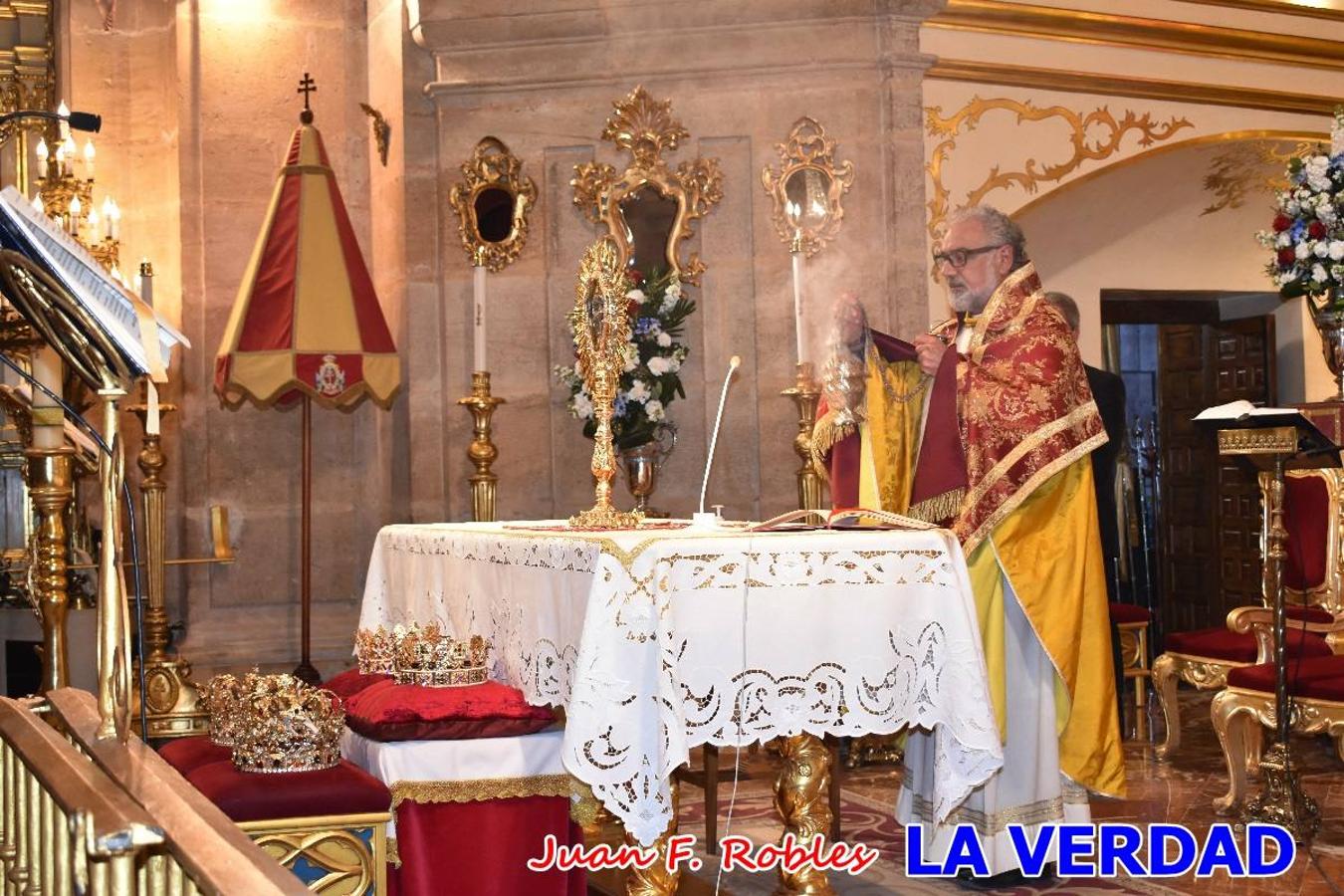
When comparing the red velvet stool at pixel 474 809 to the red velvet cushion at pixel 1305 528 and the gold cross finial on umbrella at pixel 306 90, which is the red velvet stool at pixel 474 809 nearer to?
the red velvet cushion at pixel 1305 528

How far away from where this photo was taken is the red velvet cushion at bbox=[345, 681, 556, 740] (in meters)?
4.51

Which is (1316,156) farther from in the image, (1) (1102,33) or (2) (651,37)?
(2) (651,37)

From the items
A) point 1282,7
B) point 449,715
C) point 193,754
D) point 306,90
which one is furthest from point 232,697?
point 1282,7

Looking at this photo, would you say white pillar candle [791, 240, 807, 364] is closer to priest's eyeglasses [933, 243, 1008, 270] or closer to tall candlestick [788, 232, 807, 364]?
tall candlestick [788, 232, 807, 364]

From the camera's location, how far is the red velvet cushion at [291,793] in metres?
4.05

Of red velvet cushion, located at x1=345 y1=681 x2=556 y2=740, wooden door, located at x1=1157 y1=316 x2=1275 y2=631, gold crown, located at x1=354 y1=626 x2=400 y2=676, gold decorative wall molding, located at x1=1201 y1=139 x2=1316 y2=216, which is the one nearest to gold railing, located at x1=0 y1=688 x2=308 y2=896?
red velvet cushion, located at x1=345 y1=681 x2=556 y2=740

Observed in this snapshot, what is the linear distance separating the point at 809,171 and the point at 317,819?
5132mm

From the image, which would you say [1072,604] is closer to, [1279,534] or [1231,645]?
[1279,534]

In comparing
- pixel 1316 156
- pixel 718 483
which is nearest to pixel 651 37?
pixel 718 483

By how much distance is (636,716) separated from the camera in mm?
4027

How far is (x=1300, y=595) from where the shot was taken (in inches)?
283

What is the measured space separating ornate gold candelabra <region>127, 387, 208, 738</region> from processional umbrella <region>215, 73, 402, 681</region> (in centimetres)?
48

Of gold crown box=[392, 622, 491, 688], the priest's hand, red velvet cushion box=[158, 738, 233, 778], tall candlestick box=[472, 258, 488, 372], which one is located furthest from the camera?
tall candlestick box=[472, 258, 488, 372]

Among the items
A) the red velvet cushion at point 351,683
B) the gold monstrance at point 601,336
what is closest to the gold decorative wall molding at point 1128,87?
the gold monstrance at point 601,336
